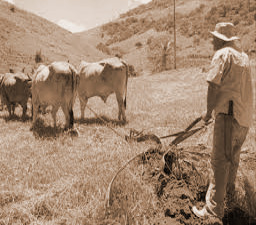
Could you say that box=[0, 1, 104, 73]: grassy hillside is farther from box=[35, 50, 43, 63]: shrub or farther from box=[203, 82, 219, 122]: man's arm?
box=[203, 82, 219, 122]: man's arm

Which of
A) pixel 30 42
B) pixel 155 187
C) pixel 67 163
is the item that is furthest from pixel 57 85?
pixel 30 42

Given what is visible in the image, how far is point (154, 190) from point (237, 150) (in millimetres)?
1218

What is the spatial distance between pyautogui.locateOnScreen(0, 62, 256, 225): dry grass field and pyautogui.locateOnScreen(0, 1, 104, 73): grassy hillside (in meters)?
11.1

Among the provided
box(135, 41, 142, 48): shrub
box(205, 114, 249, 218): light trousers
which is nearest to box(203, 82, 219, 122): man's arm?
box(205, 114, 249, 218): light trousers

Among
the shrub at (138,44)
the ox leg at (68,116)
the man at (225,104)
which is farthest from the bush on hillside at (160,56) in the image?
the man at (225,104)

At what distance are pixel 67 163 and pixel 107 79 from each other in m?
3.70

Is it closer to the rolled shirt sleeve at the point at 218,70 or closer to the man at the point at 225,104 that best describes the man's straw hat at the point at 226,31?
the man at the point at 225,104

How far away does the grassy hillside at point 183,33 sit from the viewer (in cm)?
2791

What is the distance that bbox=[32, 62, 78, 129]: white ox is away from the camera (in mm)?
6203

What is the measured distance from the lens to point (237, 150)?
2.94m

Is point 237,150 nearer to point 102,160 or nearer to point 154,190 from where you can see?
point 154,190

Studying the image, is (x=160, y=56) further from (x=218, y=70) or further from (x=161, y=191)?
(x=218, y=70)

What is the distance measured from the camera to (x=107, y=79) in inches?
303

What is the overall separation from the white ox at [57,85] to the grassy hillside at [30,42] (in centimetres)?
1140
